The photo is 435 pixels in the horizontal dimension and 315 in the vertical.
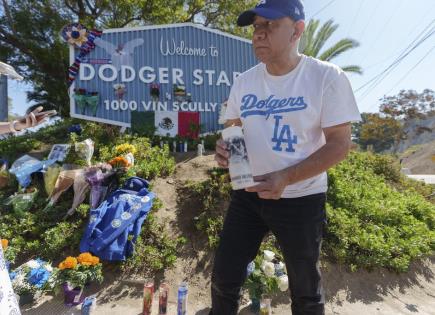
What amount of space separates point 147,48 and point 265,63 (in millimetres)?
6630

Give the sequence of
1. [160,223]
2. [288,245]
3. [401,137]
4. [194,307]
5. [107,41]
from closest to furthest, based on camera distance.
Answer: [288,245]
[194,307]
[160,223]
[107,41]
[401,137]

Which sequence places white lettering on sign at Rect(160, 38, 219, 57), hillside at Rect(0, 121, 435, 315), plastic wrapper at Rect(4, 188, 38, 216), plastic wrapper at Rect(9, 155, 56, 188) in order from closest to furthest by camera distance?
hillside at Rect(0, 121, 435, 315) < plastic wrapper at Rect(4, 188, 38, 216) < plastic wrapper at Rect(9, 155, 56, 188) < white lettering on sign at Rect(160, 38, 219, 57)

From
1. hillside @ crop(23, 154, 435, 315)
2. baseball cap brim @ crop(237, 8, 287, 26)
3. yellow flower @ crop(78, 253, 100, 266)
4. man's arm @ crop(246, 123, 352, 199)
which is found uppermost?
baseball cap brim @ crop(237, 8, 287, 26)

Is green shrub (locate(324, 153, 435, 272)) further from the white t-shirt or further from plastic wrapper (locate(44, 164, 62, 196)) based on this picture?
plastic wrapper (locate(44, 164, 62, 196))

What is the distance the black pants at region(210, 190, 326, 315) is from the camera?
1.83 meters

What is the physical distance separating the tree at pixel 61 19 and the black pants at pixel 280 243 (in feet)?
43.3

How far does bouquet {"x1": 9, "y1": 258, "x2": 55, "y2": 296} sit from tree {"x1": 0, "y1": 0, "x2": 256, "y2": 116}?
1209 cm

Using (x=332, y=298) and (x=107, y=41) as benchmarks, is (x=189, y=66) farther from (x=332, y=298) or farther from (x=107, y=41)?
(x=332, y=298)

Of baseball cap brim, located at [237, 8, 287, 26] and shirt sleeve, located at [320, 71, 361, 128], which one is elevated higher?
baseball cap brim, located at [237, 8, 287, 26]

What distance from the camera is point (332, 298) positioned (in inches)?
143

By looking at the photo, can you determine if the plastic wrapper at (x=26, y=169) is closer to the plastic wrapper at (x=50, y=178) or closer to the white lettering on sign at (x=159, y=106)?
the plastic wrapper at (x=50, y=178)

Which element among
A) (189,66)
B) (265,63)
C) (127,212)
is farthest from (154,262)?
(189,66)

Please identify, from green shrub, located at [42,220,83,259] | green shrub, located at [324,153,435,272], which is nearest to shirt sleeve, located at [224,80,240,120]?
green shrub, located at [324,153,435,272]

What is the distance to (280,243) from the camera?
6.34 ft
